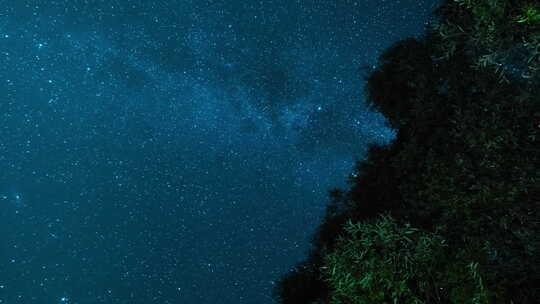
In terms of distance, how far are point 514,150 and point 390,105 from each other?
9.72 ft

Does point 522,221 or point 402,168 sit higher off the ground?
point 402,168

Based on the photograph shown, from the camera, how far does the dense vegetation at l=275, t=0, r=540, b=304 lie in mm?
6730

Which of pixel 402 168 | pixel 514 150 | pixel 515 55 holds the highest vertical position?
pixel 402 168

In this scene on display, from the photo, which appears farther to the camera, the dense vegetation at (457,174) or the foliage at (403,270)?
the foliage at (403,270)

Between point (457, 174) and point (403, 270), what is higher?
point (457, 174)

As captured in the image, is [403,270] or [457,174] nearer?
[457,174]

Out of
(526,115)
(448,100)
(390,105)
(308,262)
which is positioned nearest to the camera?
(526,115)

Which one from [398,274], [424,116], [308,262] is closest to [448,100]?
[424,116]

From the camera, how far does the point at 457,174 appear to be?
753 centimetres

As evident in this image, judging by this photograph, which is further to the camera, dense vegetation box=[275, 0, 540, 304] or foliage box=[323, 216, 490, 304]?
foliage box=[323, 216, 490, 304]

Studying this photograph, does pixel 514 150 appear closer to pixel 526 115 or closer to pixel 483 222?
pixel 526 115

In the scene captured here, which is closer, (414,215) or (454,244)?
(454,244)

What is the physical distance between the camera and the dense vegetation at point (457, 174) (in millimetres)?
6730

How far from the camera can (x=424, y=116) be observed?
327 inches
